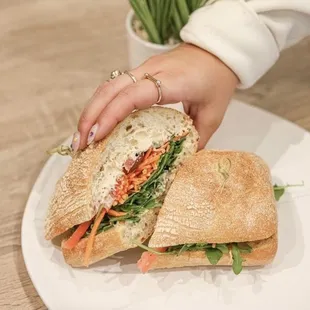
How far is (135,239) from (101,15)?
3.00ft

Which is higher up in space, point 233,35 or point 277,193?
point 233,35

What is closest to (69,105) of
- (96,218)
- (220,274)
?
(96,218)

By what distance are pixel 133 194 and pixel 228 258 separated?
0.67ft

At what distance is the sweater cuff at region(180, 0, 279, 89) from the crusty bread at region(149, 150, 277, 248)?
235 mm

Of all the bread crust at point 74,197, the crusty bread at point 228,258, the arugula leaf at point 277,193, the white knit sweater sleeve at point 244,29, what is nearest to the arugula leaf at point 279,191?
the arugula leaf at point 277,193

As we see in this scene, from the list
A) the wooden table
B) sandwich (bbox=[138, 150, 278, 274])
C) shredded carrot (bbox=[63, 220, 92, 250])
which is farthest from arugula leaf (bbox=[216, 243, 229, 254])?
the wooden table

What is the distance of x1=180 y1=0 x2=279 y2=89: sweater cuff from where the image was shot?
115 centimetres

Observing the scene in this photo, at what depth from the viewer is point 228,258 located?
1008mm

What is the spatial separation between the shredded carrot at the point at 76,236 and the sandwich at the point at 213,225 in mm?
119

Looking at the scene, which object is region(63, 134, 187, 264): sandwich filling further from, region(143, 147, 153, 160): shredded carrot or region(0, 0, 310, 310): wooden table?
region(0, 0, 310, 310): wooden table

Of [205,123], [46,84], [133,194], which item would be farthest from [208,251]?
[46,84]

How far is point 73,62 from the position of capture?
1567 millimetres

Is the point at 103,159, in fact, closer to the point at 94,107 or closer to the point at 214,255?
the point at 94,107

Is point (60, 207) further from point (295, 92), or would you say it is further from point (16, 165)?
point (295, 92)
